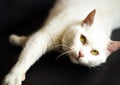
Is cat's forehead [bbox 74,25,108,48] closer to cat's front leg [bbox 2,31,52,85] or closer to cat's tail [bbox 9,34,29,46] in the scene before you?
cat's front leg [bbox 2,31,52,85]

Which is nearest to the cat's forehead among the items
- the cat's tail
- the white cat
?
the white cat

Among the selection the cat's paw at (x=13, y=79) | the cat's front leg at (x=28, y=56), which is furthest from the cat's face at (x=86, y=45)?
the cat's paw at (x=13, y=79)

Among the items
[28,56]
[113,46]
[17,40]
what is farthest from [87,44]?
[17,40]

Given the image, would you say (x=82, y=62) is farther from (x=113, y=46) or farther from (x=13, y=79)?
(x=13, y=79)

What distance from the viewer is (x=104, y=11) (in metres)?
1.54

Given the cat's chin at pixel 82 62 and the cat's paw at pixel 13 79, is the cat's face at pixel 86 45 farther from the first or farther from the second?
the cat's paw at pixel 13 79

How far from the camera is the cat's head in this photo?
3.90ft

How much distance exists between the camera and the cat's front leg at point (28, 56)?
1130mm

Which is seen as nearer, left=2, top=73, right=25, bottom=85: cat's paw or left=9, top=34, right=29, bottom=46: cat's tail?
left=2, top=73, right=25, bottom=85: cat's paw

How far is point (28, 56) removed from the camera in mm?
1222

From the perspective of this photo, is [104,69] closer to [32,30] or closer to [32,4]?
[32,30]

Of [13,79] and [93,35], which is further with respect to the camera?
[93,35]

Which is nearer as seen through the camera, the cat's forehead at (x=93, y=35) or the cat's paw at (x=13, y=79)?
the cat's paw at (x=13, y=79)

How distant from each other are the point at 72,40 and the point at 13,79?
32cm
